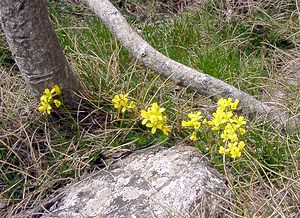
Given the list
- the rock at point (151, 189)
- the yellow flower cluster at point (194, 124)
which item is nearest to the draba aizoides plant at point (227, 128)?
the yellow flower cluster at point (194, 124)

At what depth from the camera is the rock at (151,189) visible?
218 centimetres

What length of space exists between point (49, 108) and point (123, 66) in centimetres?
76

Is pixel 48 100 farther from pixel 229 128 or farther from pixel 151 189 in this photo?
pixel 229 128

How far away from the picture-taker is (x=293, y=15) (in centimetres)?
376

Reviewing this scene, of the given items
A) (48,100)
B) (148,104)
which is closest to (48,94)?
(48,100)

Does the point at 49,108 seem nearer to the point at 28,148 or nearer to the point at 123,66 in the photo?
the point at 28,148

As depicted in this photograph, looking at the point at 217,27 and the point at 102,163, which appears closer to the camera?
the point at 102,163

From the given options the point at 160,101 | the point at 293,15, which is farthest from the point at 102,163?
the point at 293,15

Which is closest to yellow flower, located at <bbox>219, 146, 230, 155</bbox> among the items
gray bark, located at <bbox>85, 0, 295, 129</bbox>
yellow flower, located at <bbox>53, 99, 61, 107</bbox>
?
gray bark, located at <bbox>85, 0, 295, 129</bbox>

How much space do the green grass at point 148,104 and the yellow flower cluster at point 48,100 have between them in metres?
0.12

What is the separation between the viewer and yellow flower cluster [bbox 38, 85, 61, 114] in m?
2.56

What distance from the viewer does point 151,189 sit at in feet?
7.54

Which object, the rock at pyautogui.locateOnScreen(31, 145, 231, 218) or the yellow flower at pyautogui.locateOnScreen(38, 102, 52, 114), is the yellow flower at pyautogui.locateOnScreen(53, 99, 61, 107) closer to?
the yellow flower at pyautogui.locateOnScreen(38, 102, 52, 114)

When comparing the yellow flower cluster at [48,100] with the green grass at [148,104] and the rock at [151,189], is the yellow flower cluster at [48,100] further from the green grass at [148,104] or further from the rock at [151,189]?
the rock at [151,189]
